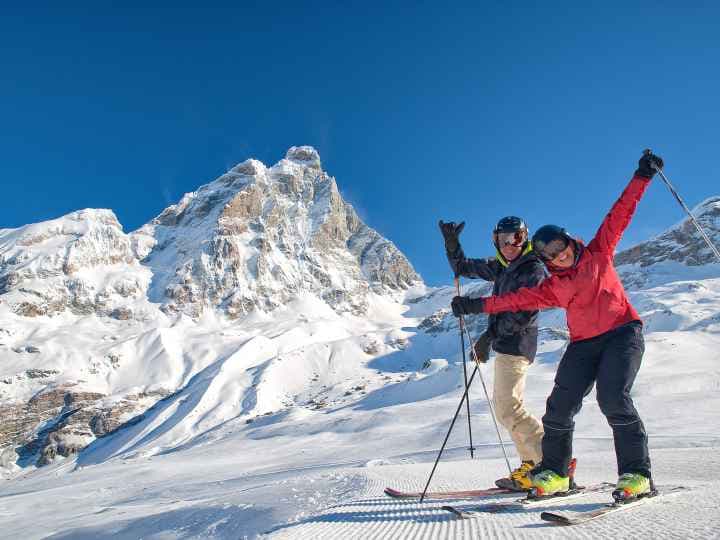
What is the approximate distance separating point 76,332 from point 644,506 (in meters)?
144

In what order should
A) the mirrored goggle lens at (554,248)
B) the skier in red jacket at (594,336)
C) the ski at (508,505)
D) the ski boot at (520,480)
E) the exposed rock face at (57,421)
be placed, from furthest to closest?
the exposed rock face at (57,421) → the ski boot at (520,480) → the mirrored goggle lens at (554,248) → the skier in red jacket at (594,336) → the ski at (508,505)

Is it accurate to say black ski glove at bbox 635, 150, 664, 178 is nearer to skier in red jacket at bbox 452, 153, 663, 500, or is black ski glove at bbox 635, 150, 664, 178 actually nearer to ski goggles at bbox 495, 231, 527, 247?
skier in red jacket at bbox 452, 153, 663, 500

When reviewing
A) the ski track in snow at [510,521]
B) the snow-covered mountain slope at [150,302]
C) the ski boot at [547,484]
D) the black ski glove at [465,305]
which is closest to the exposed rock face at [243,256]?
the snow-covered mountain slope at [150,302]

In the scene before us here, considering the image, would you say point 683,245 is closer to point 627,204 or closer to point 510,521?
point 627,204

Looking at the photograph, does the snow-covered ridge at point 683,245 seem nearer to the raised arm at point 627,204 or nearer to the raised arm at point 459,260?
the raised arm at point 459,260

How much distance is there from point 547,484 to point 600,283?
159 cm

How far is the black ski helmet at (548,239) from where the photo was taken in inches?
149

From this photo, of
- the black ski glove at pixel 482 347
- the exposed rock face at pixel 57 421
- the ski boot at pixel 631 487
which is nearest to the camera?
the ski boot at pixel 631 487

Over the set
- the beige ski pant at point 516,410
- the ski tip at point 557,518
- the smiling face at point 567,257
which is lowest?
the ski tip at point 557,518

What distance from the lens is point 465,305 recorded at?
4.71 m

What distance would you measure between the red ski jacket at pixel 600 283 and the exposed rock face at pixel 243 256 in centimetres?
14702

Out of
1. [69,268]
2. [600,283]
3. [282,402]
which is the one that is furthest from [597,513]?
[69,268]

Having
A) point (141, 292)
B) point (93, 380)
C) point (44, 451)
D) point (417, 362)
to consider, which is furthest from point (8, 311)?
point (417, 362)

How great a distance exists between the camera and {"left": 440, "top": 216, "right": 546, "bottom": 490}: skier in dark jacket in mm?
4551
